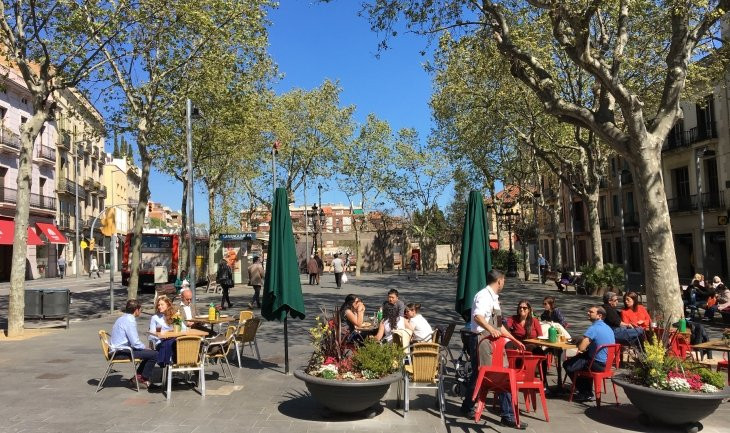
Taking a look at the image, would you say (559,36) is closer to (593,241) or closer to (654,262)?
(654,262)

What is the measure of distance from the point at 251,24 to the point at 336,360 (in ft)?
41.4

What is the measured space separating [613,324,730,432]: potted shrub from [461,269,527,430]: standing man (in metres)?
1.23

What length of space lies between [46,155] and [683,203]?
41.4 metres

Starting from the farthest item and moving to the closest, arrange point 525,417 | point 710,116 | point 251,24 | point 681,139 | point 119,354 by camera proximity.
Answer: point 681,139 < point 710,116 < point 251,24 < point 119,354 < point 525,417

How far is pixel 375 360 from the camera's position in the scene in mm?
5875

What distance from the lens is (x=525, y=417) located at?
20.5 ft

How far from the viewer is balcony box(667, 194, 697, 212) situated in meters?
30.7

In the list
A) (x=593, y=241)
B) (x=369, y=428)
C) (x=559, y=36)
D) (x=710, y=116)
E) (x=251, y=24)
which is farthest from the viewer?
(x=710, y=116)

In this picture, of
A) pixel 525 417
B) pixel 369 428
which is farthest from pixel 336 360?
pixel 525 417

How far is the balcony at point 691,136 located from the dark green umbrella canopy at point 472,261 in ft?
83.9

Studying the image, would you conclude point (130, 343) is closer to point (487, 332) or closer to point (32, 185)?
point (487, 332)

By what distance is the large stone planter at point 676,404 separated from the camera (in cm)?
536

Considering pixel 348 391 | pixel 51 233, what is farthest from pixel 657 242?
pixel 51 233

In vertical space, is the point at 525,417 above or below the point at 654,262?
below
